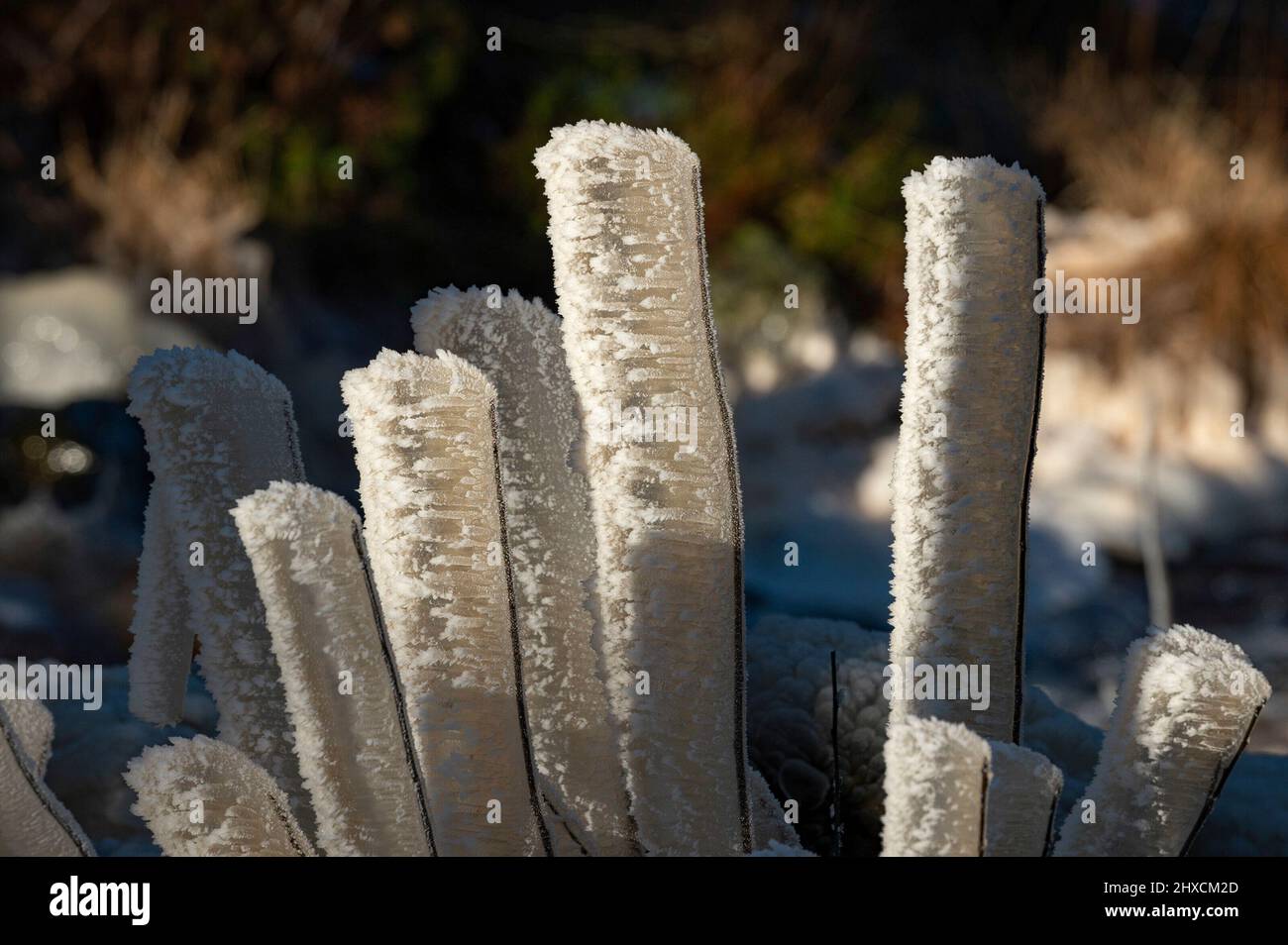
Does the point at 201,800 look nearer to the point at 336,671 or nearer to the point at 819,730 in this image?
the point at 336,671

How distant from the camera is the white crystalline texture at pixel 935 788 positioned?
34cm

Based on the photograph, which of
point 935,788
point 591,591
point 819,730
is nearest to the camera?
point 935,788

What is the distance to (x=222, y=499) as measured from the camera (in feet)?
1.51

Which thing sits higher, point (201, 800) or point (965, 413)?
point (965, 413)

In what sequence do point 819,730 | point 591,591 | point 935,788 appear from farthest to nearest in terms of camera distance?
point 819,730
point 591,591
point 935,788

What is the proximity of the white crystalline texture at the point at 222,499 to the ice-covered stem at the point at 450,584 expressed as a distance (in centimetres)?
7

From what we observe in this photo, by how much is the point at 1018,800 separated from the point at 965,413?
12 centimetres

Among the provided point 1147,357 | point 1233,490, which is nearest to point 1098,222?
point 1147,357

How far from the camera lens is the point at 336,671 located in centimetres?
38
